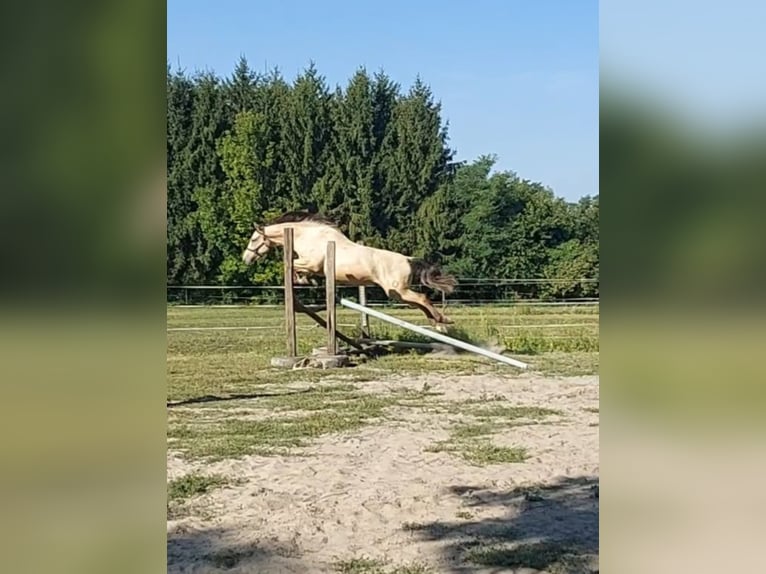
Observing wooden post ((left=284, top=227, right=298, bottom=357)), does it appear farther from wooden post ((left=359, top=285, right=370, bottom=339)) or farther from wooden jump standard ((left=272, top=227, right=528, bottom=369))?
wooden post ((left=359, top=285, right=370, bottom=339))

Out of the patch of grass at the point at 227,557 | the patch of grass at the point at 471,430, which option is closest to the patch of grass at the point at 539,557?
the patch of grass at the point at 227,557

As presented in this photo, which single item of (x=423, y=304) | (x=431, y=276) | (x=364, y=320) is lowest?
(x=364, y=320)

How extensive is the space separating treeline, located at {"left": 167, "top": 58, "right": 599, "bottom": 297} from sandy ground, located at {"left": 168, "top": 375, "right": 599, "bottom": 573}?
212 cm

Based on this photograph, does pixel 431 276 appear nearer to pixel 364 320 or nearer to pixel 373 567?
pixel 364 320

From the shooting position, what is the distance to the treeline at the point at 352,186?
6773 mm

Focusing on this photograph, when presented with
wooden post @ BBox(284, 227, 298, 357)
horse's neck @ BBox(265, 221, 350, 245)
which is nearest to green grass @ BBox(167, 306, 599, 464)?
wooden post @ BBox(284, 227, 298, 357)

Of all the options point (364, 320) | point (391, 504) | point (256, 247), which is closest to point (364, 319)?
point (364, 320)

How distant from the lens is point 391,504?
148 inches

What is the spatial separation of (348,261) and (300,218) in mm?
557

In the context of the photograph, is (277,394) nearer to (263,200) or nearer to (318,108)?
(263,200)

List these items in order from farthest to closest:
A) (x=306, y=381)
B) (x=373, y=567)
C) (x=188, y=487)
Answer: (x=306, y=381)
(x=188, y=487)
(x=373, y=567)
